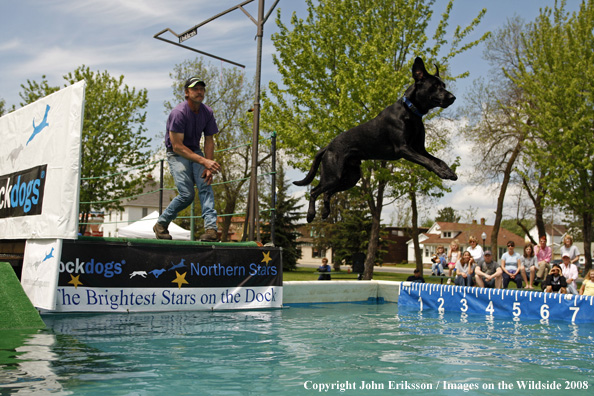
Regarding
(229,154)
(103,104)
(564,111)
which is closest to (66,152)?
(564,111)

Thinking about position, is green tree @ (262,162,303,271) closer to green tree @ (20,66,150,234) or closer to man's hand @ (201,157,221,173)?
green tree @ (20,66,150,234)

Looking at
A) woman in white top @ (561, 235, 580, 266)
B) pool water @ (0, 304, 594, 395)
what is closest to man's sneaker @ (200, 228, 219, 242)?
pool water @ (0, 304, 594, 395)

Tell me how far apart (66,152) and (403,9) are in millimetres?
15129

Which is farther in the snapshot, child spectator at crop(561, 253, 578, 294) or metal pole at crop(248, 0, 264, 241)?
child spectator at crop(561, 253, 578, 294)

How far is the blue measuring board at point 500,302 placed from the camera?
8859mm

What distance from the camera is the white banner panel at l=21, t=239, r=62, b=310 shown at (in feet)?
20.7

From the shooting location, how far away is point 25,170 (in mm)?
7105

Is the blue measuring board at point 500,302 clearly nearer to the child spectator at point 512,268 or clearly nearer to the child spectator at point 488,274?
the child spectator at point 488,274

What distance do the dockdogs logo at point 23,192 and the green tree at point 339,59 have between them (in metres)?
11.6

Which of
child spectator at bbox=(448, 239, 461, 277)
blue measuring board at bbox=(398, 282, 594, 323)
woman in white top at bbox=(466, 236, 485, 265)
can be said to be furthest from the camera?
child spectator at bbox=(448, 239, 461, 277)

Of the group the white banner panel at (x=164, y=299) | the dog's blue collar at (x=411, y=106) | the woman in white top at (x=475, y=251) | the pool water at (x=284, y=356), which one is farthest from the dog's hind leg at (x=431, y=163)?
the woman in white top at (x=475, y=251)

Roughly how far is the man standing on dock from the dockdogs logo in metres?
Result: 1.63

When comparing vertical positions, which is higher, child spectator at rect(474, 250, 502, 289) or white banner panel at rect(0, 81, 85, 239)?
white banner panel at rect(0, 81, 85, 239)

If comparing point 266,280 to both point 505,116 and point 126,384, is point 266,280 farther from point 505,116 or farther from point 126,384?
point 505,116
